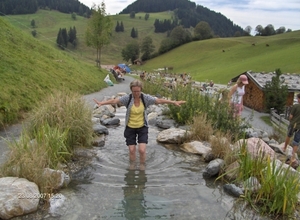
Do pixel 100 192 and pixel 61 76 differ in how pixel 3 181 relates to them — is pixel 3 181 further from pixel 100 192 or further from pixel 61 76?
pixel 61 76

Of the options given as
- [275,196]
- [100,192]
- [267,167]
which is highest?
[267,167]

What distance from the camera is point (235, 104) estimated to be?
35.3ft

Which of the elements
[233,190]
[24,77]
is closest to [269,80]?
[24,77]

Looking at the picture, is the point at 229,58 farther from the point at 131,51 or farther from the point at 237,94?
the point at 237,94

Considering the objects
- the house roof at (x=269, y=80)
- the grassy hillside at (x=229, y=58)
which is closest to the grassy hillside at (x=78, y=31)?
the grassy hillside at (x=229, y=58)

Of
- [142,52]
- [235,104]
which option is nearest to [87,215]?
[235,104]

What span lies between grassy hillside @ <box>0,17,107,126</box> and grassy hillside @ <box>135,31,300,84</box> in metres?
34.3

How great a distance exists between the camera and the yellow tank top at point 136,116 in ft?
25.0

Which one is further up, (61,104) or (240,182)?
(61,104)

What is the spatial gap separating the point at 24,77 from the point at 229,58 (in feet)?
248

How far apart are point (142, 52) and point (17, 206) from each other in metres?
121

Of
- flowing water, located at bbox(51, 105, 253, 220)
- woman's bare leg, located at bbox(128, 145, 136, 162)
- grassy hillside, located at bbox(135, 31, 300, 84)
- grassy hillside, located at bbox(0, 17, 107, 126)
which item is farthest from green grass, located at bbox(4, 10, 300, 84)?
woman's bare leg, located at bbox(128, 145, 136, 162)

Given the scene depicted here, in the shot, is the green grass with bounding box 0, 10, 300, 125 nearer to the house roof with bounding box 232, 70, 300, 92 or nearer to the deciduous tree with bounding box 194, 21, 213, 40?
the house roof with bounding box 232, 70, 300, 92

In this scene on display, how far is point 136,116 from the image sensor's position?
7.66m
